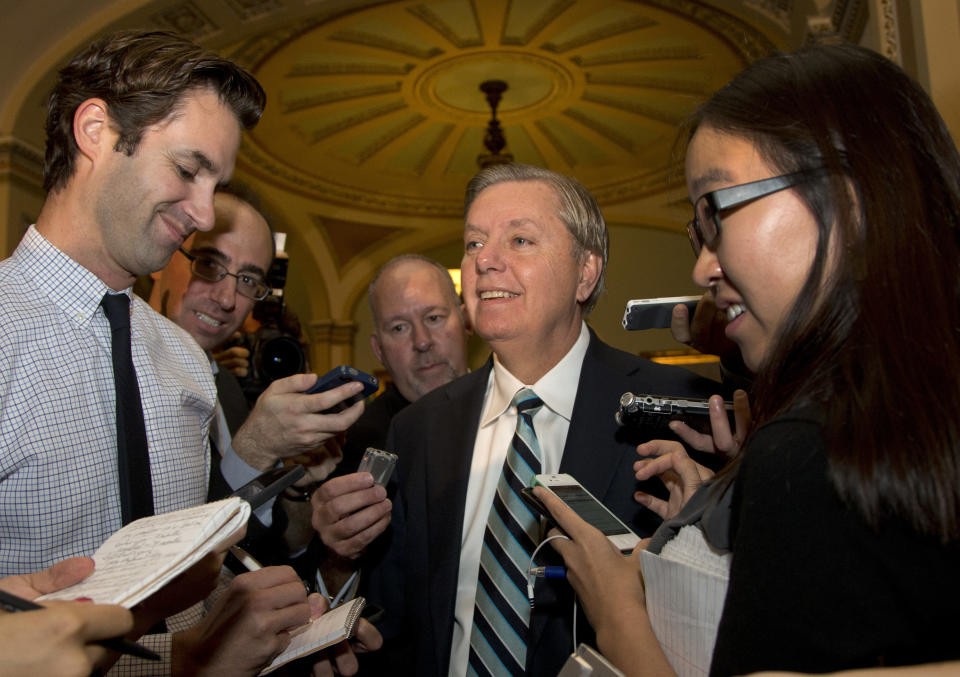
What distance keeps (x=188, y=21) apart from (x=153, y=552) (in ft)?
21.9

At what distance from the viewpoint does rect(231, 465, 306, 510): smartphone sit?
4.65 ft

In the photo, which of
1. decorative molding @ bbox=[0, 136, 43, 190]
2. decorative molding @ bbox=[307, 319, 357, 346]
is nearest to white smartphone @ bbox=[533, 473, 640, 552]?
decorative molding @ bbox=[0, 136, 43, 190]

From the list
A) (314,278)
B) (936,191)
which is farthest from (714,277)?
(314,278)

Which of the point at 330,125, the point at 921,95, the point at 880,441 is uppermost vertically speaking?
the point at 330,125

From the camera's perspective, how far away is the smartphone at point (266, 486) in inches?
55.7

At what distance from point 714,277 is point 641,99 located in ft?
29.7

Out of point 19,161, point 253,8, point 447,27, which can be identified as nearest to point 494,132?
point 447,27

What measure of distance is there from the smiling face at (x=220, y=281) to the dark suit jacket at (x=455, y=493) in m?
0.97

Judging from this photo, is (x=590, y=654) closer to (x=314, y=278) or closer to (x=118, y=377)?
(x=118, y=377)

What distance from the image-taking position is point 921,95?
1084mm

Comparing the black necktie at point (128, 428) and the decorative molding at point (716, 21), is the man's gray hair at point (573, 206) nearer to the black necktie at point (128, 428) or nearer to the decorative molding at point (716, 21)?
the black necktie at point (128, 428)

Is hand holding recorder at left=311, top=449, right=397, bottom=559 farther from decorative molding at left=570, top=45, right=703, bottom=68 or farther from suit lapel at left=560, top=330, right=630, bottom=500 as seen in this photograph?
decorative molding at left=570, top=45, right=703, bottom=68

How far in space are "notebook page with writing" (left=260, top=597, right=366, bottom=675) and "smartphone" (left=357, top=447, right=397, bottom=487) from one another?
362mm

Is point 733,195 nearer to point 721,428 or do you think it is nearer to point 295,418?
point 721,428
